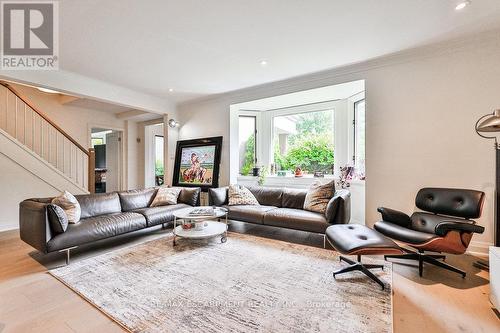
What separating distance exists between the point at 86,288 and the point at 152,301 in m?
0.71

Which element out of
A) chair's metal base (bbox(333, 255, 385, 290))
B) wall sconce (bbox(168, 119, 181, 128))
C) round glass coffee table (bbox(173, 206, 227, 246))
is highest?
wall sconce (bbox(168, 119, 181, 128))

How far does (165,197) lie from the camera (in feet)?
13.8

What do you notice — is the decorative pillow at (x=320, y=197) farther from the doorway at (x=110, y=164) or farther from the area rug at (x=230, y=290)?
the doorway at (x=110, y=164)

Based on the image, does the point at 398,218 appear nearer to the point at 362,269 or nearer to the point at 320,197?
the point at 362,269

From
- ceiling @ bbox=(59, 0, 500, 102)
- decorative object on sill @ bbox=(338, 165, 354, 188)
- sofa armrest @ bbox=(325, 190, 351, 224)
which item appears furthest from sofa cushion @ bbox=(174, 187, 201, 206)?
decorative object on sill @ bbox=(338, 165, 354, 188)

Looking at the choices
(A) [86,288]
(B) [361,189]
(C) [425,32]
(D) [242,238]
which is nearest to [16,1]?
(A) [86,288]

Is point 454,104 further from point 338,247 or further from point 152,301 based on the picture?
point 152,301

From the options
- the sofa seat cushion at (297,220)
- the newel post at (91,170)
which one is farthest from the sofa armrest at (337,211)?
the newel post at (91,170)

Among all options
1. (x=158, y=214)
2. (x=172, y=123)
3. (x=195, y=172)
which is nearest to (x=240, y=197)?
(x=158, y=214)

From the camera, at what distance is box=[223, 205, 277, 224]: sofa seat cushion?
3637 mm

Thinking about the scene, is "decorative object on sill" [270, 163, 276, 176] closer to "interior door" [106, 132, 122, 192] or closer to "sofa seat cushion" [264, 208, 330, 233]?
"sofa seat cushion" [264, 208, 330, 233]

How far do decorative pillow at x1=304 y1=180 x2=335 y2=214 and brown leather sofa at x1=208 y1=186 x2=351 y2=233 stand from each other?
0.41ft

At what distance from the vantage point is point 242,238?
3.53 meters

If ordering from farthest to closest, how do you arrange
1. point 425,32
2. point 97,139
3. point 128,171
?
point 97,139
point 128,171
point 425,32
